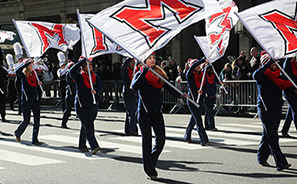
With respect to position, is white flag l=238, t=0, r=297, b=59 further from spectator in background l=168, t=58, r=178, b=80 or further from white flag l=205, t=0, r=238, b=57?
spectator in background l=168, t=58, r=178, b=80

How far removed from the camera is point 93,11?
3219 centimetres

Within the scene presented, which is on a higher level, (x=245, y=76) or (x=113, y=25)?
(x=113, y=25)

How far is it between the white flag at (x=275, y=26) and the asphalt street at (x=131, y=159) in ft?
6.25

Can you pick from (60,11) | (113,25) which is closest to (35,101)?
(113,25)

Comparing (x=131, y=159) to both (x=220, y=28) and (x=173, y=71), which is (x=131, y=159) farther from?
(x=173, y=71)

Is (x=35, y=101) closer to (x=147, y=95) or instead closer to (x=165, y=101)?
(x=147, y=95)

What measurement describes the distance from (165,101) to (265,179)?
12.8 m

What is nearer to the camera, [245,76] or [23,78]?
[23,78]

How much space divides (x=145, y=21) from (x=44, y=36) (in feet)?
19.0

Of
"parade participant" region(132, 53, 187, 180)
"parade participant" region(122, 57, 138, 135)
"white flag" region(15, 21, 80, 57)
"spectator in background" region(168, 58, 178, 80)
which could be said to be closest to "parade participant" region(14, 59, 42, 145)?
"white flag" region(15, 21, 80, 57)

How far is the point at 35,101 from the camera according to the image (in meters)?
11.7

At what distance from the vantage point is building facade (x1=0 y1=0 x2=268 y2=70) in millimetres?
24734

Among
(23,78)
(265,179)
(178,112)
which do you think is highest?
(23,78)

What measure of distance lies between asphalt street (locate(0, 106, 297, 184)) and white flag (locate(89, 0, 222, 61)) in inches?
75.9
